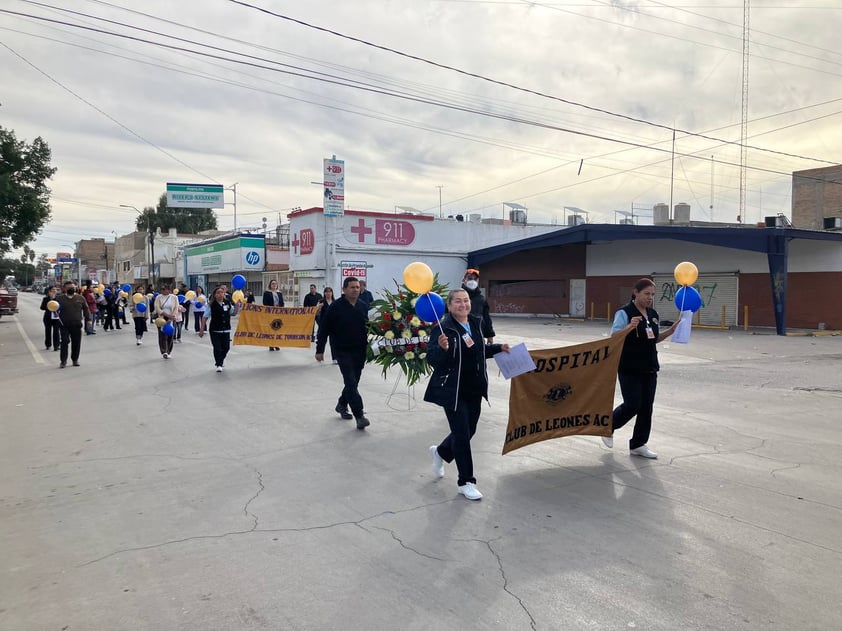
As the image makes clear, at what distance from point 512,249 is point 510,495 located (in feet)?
94.5

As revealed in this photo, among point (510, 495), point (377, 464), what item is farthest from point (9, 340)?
point (510, 495)

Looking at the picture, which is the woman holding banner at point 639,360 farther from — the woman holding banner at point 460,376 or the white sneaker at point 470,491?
the white sneaker at point 470,491

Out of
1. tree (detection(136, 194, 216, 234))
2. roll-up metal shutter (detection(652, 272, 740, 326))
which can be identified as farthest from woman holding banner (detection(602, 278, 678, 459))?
tree (detection(136, 194, 216, 234))

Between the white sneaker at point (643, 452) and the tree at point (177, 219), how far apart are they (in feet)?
284

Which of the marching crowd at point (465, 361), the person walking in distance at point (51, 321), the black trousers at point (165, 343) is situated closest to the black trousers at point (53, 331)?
the person walking in distance at point (51, 321)

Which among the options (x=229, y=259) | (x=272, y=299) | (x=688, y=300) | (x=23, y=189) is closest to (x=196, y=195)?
(x=229, y=259)

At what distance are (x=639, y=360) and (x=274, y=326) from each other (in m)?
11.6

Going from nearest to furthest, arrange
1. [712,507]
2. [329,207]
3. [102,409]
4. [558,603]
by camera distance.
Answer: [558,603] → [712,507] → [102,409] → [329,207]

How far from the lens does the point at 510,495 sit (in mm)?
5172

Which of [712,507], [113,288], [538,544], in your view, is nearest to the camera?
[538,544]

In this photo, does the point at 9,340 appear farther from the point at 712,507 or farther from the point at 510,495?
the point at 712,507

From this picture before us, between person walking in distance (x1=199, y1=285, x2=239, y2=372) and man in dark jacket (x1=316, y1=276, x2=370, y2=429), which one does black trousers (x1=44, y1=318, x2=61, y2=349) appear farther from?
man in dark jacket (x1=316, y1=276, x2=370, y2=429)

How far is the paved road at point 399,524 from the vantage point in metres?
3.36

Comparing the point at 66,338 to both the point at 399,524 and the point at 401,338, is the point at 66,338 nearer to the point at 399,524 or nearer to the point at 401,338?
the point at 401,338
